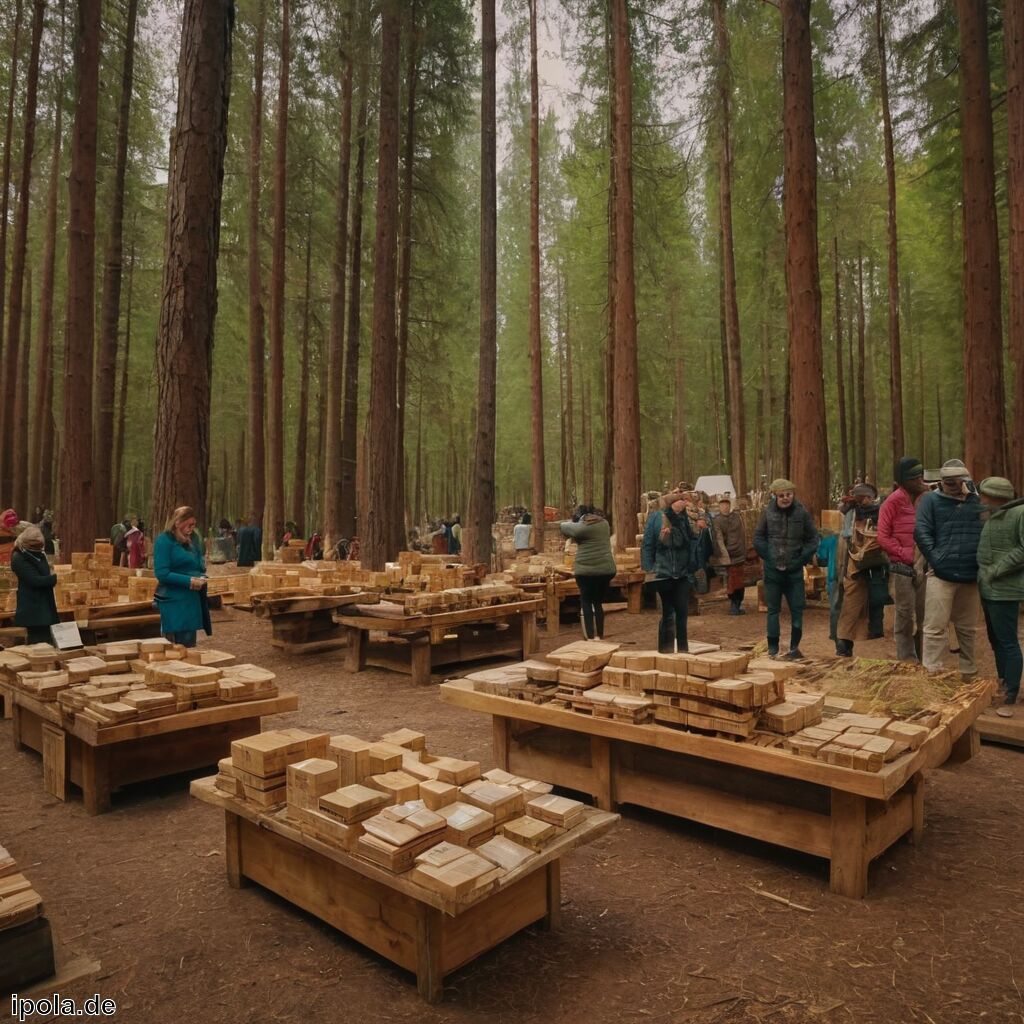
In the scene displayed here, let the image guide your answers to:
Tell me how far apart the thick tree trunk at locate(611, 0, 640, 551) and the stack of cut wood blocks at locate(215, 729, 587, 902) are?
36.0 feet

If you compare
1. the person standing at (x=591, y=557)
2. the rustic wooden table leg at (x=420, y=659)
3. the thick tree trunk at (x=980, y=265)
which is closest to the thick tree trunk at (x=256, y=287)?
the rustic wooden table leg at (x=420, y=659)

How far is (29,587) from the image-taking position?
7.06m

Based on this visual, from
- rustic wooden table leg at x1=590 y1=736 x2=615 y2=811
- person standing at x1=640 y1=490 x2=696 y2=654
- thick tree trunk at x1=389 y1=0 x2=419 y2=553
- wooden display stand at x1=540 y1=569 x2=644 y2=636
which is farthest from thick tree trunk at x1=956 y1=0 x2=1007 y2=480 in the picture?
thick tree trunk at x1=389 y1=0 x2=419 y2=553

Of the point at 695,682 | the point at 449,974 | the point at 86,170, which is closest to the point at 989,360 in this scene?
the point at 695,682

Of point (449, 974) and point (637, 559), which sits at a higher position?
point (637, 559)

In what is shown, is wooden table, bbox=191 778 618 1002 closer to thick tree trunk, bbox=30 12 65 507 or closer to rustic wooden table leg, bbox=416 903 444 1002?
rustic wooden table leg, bbox=416 903 444 1002

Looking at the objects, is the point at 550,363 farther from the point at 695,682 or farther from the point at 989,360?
the point at 695,682

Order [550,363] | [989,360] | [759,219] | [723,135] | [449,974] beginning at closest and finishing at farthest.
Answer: [449,974], [989,360], [723,135], [759,219], [550,363]

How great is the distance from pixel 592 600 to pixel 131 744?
17.7 feet

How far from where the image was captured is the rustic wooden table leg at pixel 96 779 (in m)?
4.62

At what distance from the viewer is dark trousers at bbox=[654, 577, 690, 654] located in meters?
7.92

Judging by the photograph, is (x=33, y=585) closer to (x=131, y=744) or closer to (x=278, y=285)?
(x=131, y=744)

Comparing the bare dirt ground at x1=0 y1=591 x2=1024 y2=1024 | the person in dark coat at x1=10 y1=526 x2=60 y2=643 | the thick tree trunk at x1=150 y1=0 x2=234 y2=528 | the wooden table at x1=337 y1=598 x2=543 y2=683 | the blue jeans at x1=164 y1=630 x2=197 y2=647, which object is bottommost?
the bare dirt ground at x1=0 y1=591 x2=1024 y2=1024

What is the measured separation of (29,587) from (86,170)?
9343 mm
